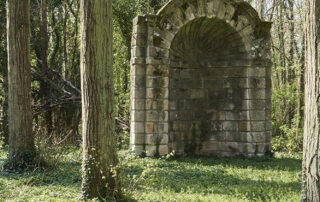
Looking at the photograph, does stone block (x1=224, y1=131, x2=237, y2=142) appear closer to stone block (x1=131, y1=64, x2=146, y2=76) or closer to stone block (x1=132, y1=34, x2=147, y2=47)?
stone block (x1=131, y1=64, x2=146, y2=76)

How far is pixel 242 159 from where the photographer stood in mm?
9672

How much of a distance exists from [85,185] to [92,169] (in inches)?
10.1

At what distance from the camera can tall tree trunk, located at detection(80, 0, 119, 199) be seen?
470 centimetres

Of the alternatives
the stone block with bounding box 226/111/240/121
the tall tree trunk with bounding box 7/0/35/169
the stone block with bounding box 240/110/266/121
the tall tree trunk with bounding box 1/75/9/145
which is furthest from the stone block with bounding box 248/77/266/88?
the tall tree trunk with bounding box 1/75/9/145

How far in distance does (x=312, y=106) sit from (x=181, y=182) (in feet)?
12.3

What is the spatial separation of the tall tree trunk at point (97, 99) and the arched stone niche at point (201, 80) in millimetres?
4426

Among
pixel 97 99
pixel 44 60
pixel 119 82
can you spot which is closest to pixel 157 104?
pixel 97 99

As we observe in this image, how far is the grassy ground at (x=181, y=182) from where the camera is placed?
539 cm

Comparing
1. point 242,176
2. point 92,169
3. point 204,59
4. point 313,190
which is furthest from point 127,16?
point 313,190

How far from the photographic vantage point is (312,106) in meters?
3.55

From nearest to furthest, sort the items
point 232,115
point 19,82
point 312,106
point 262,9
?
point 312,106 → point 19,82 → point 232,115 → point 262,9

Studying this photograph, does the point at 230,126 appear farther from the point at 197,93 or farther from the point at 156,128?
the point at 156,128

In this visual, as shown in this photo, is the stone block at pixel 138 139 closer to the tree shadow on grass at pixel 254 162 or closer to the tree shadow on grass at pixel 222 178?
the tree shadow on grass at pixel 222 178

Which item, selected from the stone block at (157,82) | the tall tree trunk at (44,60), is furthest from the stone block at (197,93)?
the tall tree trunk at (44,60)
